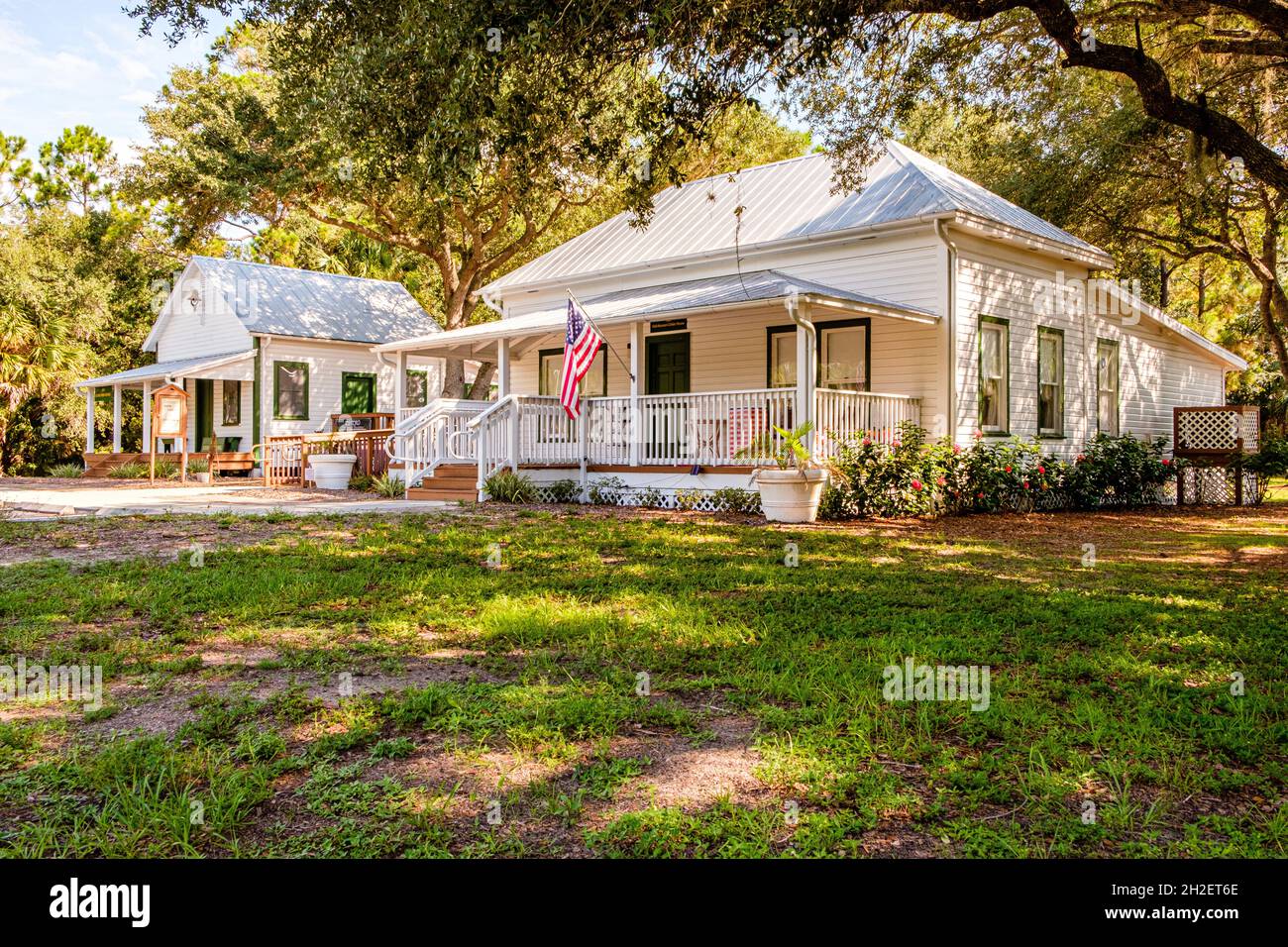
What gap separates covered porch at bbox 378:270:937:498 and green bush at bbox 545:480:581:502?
261 mm

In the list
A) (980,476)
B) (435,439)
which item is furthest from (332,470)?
(980,476)

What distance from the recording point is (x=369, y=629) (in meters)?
5.62

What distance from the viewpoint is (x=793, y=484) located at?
1220 cm

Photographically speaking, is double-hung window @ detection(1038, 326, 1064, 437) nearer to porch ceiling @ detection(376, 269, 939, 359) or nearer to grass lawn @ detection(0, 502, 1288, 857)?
porch ceiling @ detection(376, 269, 939, 359)

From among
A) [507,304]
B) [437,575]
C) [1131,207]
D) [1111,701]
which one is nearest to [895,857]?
[1111,701]

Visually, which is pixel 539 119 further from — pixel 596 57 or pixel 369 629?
pixel 369 629

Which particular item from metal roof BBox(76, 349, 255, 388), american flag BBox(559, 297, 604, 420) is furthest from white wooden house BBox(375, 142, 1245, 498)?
metal roof BBox(76, 349, 255, 388)

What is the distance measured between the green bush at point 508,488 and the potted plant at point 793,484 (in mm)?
4522

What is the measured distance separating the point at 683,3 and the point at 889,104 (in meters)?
5.98

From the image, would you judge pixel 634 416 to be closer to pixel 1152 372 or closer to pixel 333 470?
pixel 333 470

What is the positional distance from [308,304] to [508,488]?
15.3 metres

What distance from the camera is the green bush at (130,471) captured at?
24.5 meters

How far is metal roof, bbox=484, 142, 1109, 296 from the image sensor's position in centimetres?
1575

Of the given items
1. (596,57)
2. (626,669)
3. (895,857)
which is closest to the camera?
(895,857)
